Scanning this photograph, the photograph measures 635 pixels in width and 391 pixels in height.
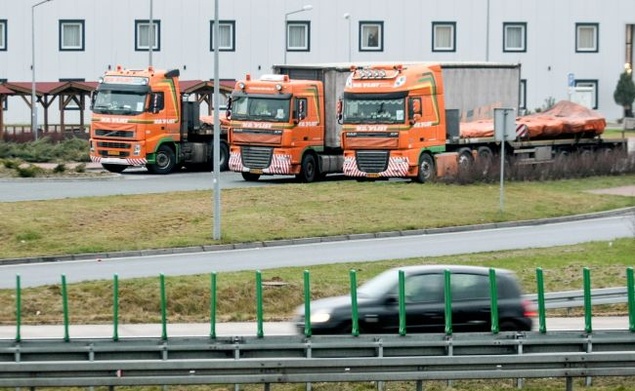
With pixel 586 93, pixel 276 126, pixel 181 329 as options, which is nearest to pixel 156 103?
pixel 276 126

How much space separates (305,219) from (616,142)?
20029 mm

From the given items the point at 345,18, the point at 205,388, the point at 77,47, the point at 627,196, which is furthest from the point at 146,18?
the point at 205,388

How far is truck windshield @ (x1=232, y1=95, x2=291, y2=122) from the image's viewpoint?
147 feet

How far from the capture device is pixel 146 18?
79.5 m

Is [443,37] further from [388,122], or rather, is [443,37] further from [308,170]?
[388,122]

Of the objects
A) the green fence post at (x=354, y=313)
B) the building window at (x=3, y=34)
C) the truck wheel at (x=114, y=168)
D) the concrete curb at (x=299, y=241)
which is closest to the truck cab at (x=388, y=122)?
the concrete curb at (x=299, y=241)

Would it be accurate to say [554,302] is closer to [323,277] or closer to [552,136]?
[323,277]

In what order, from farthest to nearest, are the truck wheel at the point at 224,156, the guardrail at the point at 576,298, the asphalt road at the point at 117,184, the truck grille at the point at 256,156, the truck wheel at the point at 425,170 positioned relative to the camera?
the truck wheel at the point at 224,156 < the truck grille at the point at 256,156 < the truck wheel at the point at 425,170 < the asphalt road at the point at 117,184 < the guardrail at the point at 576,298

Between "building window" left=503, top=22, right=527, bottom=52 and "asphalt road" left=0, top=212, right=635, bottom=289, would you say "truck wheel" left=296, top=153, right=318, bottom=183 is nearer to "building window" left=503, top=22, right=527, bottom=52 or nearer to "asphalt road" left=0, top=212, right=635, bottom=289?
"asphalt road" left=0, top=212, right=635, bottom=289

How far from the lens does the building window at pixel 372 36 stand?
269 feet

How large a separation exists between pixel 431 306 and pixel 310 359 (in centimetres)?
195

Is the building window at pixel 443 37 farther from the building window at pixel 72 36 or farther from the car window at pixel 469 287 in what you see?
the car window at pixel 469 287

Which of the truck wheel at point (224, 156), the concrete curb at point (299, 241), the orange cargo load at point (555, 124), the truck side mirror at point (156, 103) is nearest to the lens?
the concrete curb at point (299, 241)

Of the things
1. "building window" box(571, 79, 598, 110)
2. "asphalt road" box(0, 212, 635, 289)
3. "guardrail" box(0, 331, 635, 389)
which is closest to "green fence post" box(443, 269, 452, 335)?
"guardrail" box(0, 331, 635, 389)
